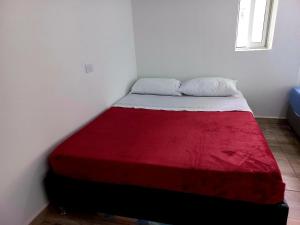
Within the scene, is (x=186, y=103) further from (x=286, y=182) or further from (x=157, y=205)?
(x=157, y=205)

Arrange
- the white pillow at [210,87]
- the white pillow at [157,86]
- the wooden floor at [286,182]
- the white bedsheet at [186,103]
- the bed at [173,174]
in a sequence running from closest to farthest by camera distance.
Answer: the bed at [173,174], the wooden floor at [286,182], the white bedsheet at [186,103], the white pillow at [210,87], the white pillow at [157,86]

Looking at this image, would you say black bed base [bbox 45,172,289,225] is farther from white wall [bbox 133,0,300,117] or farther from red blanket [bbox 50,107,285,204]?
white wall [bbox 133,0,300,117]

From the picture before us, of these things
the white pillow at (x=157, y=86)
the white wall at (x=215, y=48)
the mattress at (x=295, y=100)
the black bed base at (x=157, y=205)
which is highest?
the white wall at (x=215, y=48)

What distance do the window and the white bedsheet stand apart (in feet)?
2.79

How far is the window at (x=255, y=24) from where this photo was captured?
2.86 m

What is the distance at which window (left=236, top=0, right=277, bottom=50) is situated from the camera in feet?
9.39

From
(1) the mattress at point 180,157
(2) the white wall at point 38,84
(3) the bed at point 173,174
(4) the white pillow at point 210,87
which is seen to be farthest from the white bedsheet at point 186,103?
(2) the white wall at point 38,84

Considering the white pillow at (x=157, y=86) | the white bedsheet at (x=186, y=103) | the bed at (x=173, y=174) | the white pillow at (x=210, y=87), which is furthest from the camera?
the white pillow at (x=157, y=86)

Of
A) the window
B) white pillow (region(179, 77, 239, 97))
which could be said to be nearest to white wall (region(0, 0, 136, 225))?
white pillow (region(179, 77, 239, 97))

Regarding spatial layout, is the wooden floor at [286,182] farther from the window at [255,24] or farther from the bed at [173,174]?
the window at [255,24]

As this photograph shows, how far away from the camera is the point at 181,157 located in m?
1.54

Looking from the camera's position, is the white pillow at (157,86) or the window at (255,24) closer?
the window at (255,24)

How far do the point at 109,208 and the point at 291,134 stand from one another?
2414 millimetres

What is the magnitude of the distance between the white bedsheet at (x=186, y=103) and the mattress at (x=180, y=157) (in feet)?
1.03
